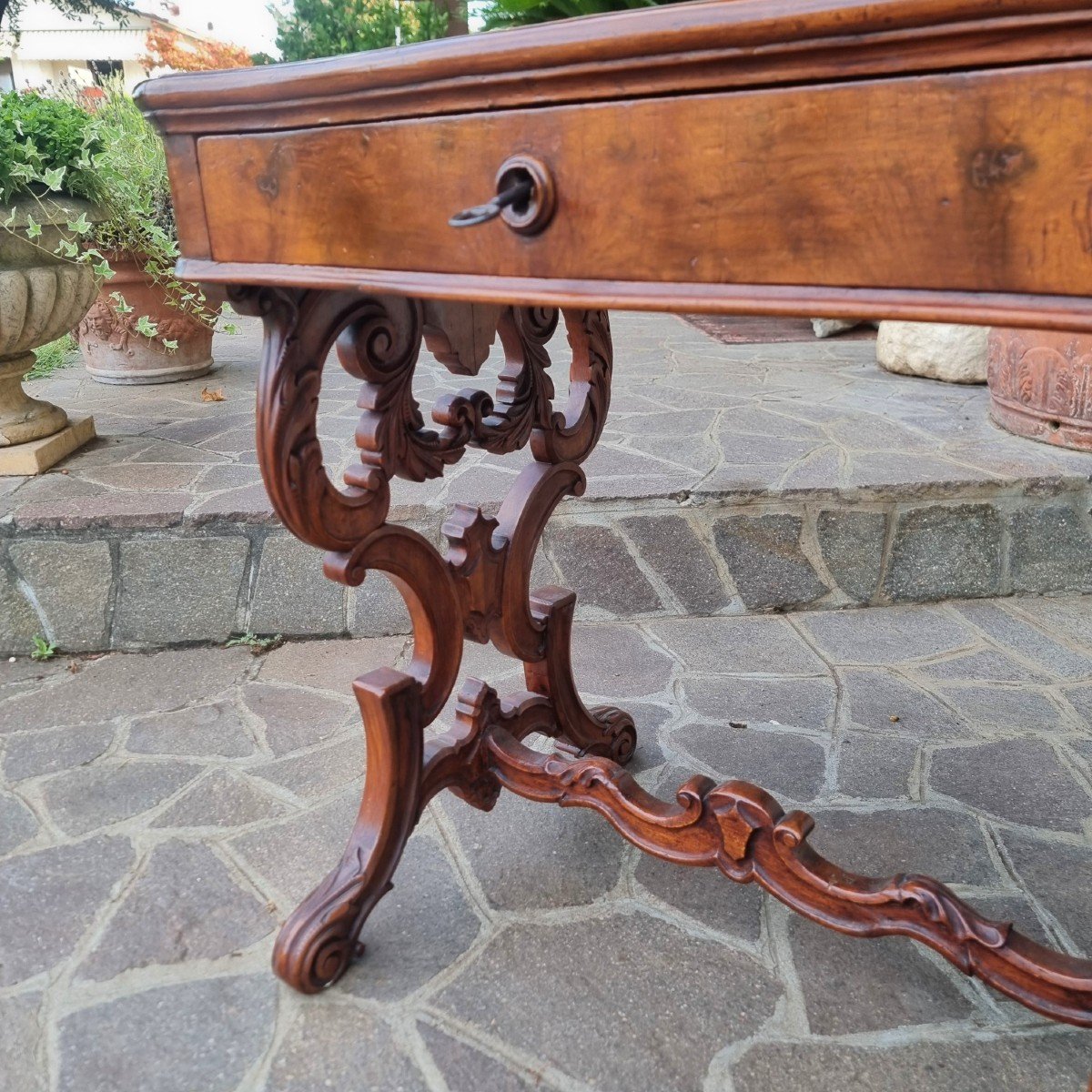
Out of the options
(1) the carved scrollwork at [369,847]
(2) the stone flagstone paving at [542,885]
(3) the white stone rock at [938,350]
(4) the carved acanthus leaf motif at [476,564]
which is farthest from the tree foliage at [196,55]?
(1) the carved scrollwork at [369,847]

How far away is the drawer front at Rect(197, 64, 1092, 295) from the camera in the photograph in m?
0.53

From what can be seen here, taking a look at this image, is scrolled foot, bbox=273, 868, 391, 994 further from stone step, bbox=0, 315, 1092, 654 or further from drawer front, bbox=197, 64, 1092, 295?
stone step, bbox=0, 315, 1092, 654

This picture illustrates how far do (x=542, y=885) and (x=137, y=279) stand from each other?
264cm

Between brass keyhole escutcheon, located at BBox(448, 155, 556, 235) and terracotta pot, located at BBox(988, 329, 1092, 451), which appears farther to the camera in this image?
terracotta pot, located at BBox(988, 329, 1092, 451)

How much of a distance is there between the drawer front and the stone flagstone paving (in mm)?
851

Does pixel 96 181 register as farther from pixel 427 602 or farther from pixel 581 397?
pixel 427 602

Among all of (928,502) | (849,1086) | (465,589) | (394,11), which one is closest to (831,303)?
(465,589)

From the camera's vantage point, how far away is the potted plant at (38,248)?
2213 mm

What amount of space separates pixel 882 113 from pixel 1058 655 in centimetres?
173

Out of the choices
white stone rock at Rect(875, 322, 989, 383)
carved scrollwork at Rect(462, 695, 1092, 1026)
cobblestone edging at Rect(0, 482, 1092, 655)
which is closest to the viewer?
carved scrollwork at Rect(462, 695, 1092, 1026)

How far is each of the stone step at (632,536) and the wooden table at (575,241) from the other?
0.86 m

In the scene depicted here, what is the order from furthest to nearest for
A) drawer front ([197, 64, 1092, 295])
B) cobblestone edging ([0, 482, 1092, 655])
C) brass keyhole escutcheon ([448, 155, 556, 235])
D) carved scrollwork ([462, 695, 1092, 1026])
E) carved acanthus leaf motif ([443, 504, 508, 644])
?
1. cobblestone edging ([0, 482, 1092, 655])
2. carved acanthus leaf motif ([443, 504, 508, 644])
3. carved scrollwork ([462, 695, 1092, 1026])
4. brass keyhole escutcheon ([448, 155, 556, 235])
5. drawer front ([197, 64, 1092, 295])

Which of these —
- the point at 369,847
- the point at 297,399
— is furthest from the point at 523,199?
the point at 369,847

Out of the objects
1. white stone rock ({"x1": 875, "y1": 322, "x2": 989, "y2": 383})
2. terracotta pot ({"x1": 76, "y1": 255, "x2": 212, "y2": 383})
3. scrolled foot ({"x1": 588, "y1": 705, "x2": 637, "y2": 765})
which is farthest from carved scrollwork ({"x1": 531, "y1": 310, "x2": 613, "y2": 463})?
terracotta pot ({"x1": 76, "y1": 255, "x2": 212, "y2": 383})
